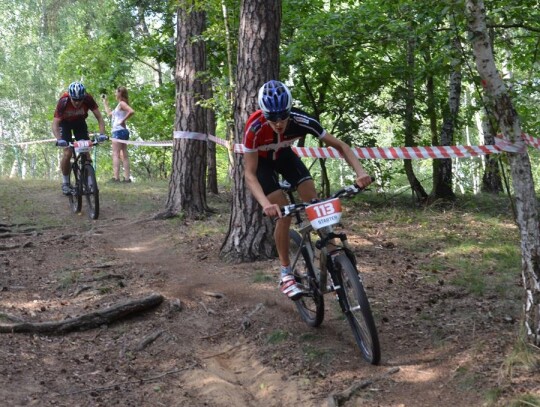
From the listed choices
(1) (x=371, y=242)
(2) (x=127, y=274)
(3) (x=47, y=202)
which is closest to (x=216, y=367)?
(2) (x=127, y=274)

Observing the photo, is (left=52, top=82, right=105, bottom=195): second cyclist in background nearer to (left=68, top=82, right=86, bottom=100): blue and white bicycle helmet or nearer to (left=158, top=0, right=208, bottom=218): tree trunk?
(left=68, top=82, right=86, bottom=100): blue and white bicycle helmet

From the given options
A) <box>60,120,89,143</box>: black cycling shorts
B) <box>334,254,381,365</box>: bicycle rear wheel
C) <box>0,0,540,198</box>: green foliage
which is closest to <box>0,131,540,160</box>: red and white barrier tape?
<box>0,0,540,198</box>: green foliage

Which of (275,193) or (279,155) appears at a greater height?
(279,155)

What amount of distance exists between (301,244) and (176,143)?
5.00 metres

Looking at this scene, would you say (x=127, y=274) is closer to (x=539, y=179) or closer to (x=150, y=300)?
(x=150, y=300)

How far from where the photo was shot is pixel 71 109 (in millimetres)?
9969

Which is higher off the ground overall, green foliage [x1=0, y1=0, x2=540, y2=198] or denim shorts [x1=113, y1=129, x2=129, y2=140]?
green foliage [x1=0, y1=0, x2=540, y2=198]

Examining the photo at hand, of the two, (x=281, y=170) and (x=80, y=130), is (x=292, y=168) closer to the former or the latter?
(x=281, y=170)

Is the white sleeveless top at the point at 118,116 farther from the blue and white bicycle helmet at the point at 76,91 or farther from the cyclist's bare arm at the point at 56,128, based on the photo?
the blue and white bicycle helmet at the point at 76,91

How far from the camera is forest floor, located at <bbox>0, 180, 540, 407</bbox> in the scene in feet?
13.9

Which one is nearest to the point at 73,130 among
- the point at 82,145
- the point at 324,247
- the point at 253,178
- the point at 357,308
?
the point at 82,145

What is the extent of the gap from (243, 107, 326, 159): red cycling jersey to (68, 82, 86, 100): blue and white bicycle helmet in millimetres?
5351

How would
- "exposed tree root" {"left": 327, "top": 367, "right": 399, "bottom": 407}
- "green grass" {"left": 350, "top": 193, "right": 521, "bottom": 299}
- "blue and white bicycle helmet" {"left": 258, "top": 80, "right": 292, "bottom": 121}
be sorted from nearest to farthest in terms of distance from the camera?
"exposed tree root" {"left": 327, "top": 367, "right": 399, "bottom": 407} < "blue and white bicycle helmet" {"left": 258, "top": 80, "right": 292, "bottom": 121} < "green grass" {"left": 350, "top": 193, "right": 521, "bottom": 299}

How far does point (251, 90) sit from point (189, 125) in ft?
9.37
